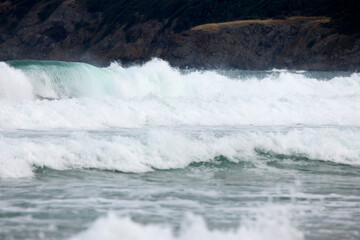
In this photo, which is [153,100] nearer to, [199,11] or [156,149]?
[156,149]

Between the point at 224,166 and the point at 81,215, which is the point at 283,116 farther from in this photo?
the point at 81,215

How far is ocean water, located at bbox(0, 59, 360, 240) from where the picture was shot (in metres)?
6.91

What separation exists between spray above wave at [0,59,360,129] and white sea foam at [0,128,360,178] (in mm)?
3039

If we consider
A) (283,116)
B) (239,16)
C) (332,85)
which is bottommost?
(283,116)

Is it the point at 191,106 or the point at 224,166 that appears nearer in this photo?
the point at 224,166

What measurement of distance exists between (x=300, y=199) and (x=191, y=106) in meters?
11.7

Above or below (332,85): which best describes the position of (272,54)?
above

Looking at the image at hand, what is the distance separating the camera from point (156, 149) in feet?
38.7

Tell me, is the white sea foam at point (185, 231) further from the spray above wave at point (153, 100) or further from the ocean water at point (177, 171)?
the spray above wave at point (153, 100)

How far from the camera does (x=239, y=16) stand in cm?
11906

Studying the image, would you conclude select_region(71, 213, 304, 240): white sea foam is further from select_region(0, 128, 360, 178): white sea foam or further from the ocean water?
select_region(0, 128, 360, 178): white sea foam

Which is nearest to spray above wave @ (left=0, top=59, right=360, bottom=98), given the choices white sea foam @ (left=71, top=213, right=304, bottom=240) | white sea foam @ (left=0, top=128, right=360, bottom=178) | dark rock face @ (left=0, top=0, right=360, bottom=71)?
white sea foam @ (left=0, top=128, right=360, bottom=178)

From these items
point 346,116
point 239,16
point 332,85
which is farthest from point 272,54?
point 346,116

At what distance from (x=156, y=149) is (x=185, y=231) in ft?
18.0
